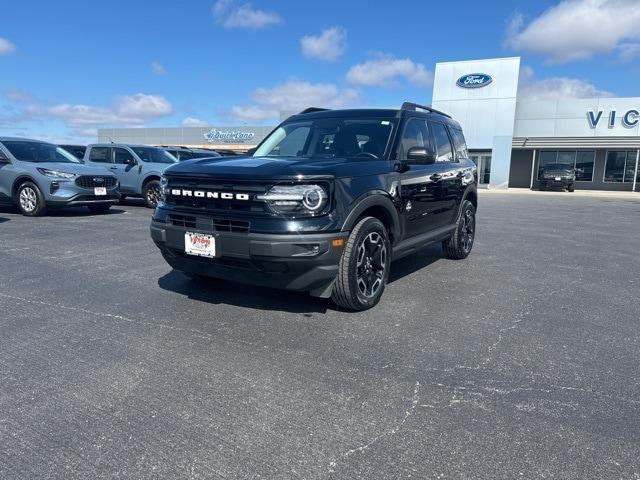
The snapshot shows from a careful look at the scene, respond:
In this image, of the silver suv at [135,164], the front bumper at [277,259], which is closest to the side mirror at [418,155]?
the front bumper at [277,259]

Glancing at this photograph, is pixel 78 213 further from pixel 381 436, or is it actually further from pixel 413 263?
pixel 381 436

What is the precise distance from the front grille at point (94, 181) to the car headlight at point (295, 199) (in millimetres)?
8217

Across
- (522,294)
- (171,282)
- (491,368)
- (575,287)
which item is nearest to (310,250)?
(491,368)

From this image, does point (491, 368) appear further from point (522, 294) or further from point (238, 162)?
point (238, 162)

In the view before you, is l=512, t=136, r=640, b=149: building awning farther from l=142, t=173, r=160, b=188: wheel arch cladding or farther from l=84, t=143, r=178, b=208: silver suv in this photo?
l=142, t=173, r=160, b=188: wheel arch cladding

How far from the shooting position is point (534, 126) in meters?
31.1

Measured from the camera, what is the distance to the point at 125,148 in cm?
1334

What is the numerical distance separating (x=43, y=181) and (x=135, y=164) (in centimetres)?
307

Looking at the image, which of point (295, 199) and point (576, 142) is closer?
point (295, 199)

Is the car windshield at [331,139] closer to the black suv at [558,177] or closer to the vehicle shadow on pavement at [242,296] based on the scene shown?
the vehicle shadow on pavement at [242,296]

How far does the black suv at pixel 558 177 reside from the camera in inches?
1153

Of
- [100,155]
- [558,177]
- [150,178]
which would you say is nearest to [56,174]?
[150,178]

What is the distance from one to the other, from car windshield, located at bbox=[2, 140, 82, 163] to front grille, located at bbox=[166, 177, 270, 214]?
8287 mm

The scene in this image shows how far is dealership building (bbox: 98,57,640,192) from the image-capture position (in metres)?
29.7
